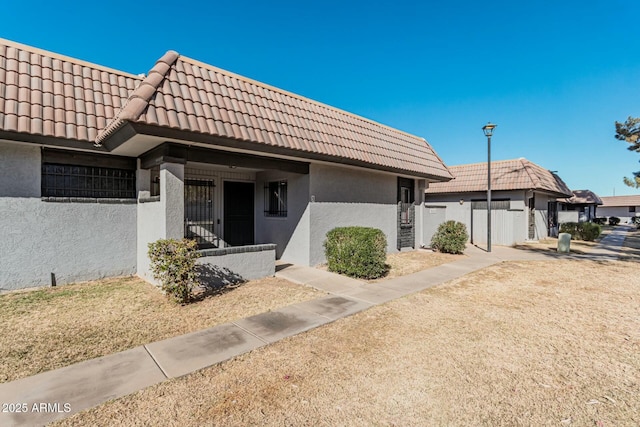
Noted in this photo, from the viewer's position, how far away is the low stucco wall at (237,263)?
21.9 feet

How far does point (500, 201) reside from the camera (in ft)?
56.1

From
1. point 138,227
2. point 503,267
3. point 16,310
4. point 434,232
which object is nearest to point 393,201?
point 434,232

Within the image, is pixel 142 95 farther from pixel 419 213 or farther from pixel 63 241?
pixel 419 213

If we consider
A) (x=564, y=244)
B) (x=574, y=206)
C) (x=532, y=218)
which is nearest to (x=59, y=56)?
(x=564, y=244)

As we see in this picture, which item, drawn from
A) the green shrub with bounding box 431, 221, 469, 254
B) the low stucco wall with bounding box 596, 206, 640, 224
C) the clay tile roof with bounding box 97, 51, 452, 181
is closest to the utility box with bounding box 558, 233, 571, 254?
the green shrub with bounding box 431, 221, 469, 254

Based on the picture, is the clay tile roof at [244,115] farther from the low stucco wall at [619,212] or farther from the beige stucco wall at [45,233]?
the low stucco wall at [619,212]

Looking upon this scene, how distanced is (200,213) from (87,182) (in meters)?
2.98

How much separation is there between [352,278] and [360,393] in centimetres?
488

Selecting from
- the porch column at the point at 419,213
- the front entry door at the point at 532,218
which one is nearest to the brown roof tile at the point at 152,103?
the porch column at the point at 419,213

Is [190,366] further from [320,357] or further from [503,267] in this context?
[503,267]

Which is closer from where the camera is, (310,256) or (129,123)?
(129,123)

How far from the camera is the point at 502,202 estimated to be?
1689cm

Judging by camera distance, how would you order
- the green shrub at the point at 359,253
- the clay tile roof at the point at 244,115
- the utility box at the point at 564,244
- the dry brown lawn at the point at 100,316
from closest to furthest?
the dry brown lawn at the point at 100,316 < the clay tile roof at the point at 244,115 < the green shrub at the point at 359,253 < the utility box at the point at 564,244

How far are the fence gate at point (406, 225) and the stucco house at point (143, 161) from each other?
334 cm
